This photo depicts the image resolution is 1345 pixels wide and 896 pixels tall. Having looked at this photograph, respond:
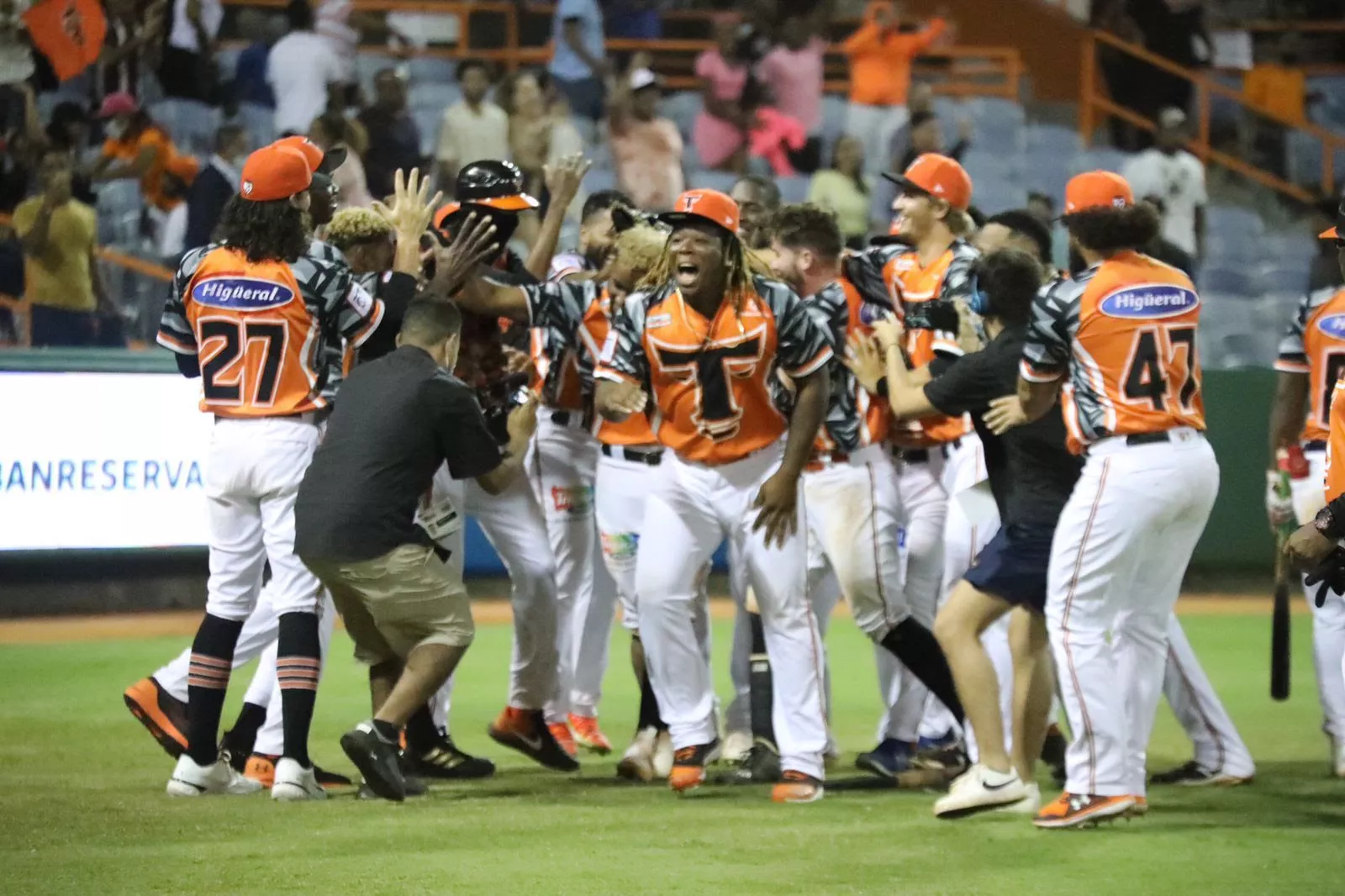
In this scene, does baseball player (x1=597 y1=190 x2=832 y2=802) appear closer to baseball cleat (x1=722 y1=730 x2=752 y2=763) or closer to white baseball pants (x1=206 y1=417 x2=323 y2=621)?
baseball cleat (x1=722 y1=730 x2=752 y2=763)

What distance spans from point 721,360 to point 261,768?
91.4 inches

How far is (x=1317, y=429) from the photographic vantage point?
26.5 feet

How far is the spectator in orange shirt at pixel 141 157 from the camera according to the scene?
46.2 ft

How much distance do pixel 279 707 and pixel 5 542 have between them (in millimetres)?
5092

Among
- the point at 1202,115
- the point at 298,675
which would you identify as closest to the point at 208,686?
the point at 298,675

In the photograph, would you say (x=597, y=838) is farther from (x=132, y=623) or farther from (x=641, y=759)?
(x=132, y=623)

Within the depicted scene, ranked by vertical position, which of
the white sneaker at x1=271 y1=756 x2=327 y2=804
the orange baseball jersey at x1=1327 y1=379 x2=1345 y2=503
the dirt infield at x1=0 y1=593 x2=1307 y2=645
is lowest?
the dirt infield at x1=0 y1=593 x2=1307 y2=645

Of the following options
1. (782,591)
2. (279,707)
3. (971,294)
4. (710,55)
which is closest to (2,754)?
(279,707)

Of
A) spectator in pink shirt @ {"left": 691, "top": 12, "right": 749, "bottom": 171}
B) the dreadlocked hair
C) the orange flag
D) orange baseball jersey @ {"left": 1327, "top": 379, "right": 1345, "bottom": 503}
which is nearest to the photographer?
orange baseball jersey @ {"left": 1327, "top": 379, "right": 1345, "bottom": 503}

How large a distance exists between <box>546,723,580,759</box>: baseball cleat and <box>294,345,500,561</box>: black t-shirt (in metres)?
1.76

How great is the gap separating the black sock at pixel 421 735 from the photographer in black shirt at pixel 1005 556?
204 cm

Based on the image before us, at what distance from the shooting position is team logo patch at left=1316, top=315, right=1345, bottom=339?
25.5 feet

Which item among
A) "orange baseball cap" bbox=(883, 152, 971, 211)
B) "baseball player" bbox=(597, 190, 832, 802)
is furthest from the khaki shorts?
"orange baseball cap" bbox=(883, 152, 971, 211)

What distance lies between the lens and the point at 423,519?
715 centimetres
